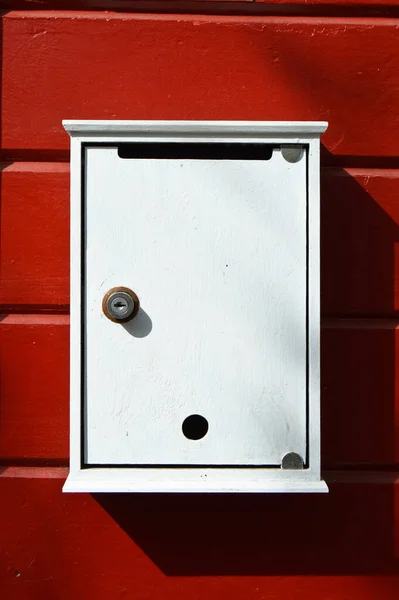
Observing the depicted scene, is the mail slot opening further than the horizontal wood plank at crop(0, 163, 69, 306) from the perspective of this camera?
No

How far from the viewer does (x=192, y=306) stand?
3.85ft

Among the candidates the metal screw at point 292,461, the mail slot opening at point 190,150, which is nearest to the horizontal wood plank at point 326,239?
the mail slot opening at point 190,150

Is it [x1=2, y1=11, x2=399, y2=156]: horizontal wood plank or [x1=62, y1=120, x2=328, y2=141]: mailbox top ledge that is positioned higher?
[x1=2, y1=11, x2=399, y2=156]: horizontal wood plank

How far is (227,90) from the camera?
142cm

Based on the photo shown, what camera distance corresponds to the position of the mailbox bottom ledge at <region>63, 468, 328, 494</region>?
1.17 metres

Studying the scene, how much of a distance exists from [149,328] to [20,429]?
50cm

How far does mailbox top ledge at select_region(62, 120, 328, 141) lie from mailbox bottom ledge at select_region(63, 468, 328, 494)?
698mm

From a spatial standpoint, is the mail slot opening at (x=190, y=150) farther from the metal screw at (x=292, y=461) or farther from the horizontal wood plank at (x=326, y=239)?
the metal screw at (x=292, y=461)

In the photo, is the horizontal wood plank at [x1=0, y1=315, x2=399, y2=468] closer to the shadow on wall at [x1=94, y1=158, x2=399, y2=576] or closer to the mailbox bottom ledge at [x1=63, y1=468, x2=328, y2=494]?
the shadow on wall at [x1=94, y1=158, x2=399, y2=576]

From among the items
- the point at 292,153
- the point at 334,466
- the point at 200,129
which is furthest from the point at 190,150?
the point at 334,466

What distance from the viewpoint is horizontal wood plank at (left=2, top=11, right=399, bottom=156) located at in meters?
1.41

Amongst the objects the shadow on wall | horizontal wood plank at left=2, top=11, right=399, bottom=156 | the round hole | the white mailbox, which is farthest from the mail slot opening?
the round hole

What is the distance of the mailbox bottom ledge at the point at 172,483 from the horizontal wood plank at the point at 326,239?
0.44m

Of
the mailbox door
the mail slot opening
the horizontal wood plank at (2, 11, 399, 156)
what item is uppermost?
the horizontal wood plank at (2, 11, 399, 156)
